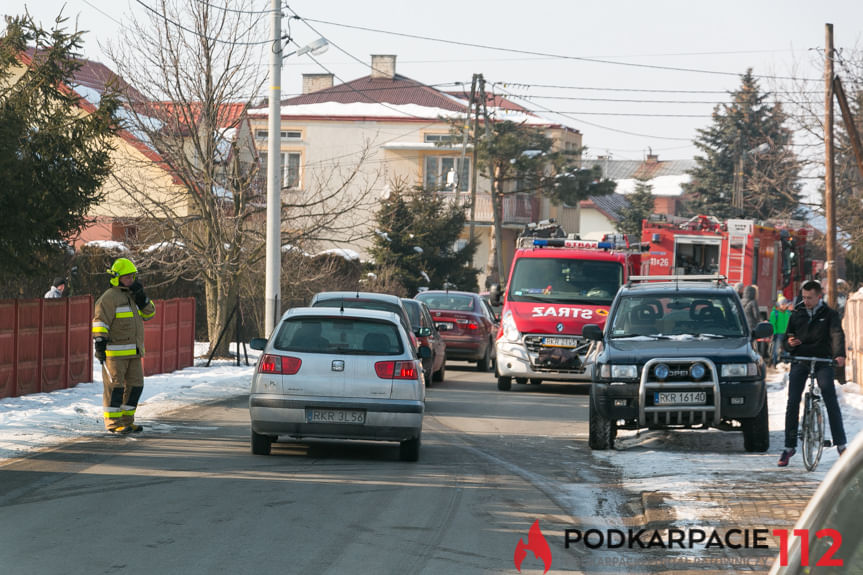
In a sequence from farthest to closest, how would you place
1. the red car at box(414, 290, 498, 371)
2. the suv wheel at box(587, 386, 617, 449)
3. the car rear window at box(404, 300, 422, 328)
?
the red car at box(414, 290, 498, 371) → the car rear window at box(404, 300, 422, 328) → the suv wheel at box(587, 386, 617, 449)

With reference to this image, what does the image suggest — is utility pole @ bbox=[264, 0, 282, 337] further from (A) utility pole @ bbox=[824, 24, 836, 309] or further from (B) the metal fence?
(A) utility pole @ bbox=[824, 24, 836, 309]

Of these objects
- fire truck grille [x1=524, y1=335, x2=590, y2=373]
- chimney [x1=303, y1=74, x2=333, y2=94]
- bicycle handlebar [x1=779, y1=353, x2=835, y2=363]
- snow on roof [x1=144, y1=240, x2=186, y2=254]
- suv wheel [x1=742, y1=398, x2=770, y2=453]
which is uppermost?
chimney [x1=303, y1=74, x2=333, y2=94]

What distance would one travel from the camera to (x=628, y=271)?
2158cm

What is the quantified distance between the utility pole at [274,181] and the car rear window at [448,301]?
14.3 ft

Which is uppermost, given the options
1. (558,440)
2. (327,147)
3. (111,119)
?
(327,147)

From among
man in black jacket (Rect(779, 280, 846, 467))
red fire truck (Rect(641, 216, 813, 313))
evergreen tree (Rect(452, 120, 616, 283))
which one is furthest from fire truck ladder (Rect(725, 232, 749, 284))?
evergreen tree (Rect(452, 120, 616, 283))

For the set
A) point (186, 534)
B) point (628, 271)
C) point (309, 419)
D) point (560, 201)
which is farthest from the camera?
point (560, 201)

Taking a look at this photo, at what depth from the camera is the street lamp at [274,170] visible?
2302 centimetres


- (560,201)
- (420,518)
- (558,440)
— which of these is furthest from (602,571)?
(560,201)

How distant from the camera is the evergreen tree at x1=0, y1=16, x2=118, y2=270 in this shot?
45.9 ft

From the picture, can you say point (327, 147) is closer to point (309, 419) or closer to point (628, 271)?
point (628, 271)

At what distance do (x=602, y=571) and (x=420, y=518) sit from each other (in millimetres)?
1874

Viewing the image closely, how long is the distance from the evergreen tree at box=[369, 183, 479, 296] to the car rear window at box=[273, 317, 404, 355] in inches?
1185

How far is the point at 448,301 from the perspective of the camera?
26.8 meters
